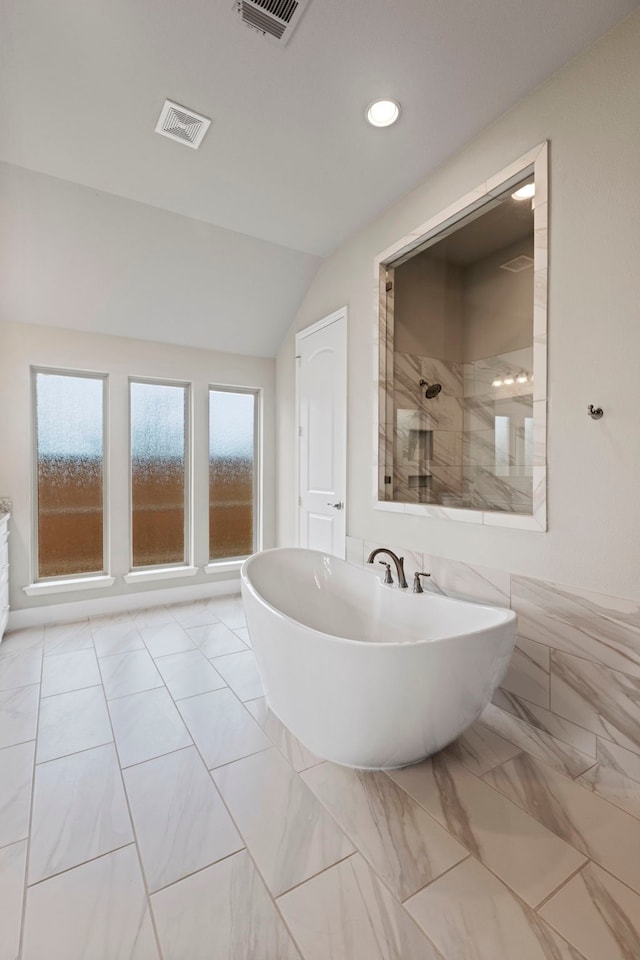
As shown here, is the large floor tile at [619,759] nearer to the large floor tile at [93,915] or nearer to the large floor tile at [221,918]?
the large floor tile at [221,918]

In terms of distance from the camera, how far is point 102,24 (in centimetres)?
159

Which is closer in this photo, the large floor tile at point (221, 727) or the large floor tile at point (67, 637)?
the large floor tile at point (221, 727)

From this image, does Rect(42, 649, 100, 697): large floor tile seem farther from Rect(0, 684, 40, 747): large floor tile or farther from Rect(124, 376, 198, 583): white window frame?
Rect(124, 376, 198, 583): white window frame

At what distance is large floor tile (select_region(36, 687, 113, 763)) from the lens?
184cm

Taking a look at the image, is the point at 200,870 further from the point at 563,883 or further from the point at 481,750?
the point at 481,750

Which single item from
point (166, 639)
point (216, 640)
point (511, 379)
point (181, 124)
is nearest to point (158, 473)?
point (166, 639)

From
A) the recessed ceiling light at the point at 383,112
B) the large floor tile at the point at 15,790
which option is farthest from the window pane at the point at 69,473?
the recessed ceiling light at the point at 383,112

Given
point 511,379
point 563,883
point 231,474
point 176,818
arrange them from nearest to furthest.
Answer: point 563,883, point 176,818, point 511,379, point 231,474

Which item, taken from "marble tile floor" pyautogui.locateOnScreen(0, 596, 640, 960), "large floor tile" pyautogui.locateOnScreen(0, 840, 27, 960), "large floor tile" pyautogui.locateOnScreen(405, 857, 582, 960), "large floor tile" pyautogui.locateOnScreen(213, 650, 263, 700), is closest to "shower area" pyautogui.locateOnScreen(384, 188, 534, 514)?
"marble tile floor" pyautogui.locateOnScreen(0, 596, 640, 960)

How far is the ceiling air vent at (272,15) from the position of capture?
5.01 feet

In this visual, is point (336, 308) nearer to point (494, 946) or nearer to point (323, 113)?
point (323, 113)

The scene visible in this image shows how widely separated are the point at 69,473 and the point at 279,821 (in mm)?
2916

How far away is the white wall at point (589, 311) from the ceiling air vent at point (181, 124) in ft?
4.24

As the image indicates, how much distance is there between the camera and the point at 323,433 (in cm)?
332
